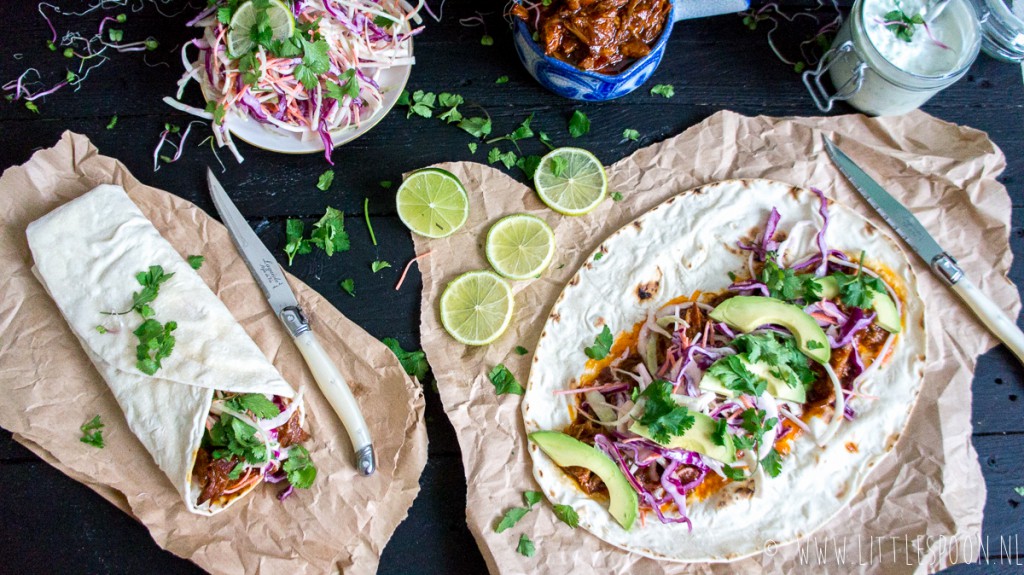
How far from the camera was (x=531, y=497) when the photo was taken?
293 centimetres

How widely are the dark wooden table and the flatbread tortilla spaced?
38 cm

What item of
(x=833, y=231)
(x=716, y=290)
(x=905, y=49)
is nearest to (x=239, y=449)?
(x=716, y=290)

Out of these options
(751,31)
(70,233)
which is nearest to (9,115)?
(70,233)

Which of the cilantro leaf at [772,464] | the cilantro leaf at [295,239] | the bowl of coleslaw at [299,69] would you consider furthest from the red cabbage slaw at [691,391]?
the bowl of coleslaw at [299,69]

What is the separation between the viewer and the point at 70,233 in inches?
115

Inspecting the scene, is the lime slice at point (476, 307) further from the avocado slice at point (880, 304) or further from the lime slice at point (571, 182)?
the avocado slice at point (880, 304)

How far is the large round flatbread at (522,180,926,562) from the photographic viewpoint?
2.90 metres

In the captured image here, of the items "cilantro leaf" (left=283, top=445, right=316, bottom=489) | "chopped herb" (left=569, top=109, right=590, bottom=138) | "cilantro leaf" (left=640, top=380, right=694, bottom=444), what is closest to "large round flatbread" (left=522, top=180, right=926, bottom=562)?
"cilantro leaf" (left=640, top=380, right=694, bottom=444)

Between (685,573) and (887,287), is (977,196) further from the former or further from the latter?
(685,573)

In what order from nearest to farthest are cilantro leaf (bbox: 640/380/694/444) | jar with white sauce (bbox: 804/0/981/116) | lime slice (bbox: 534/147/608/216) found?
cilantro leaf (bbox: 640/380/694/444), jar with white sauce (bbox: 804/0/981/116), lime slice (bbox: 534/147/608/216)

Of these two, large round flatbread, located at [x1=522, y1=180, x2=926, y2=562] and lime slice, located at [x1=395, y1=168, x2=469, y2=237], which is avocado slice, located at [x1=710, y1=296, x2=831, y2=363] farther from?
lime slice, located at [x1=395, y1=168, x2=469, y2=237]

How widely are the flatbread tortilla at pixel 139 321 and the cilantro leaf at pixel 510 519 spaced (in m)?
1.02

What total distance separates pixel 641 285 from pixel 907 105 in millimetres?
1478

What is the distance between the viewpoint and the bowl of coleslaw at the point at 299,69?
2.81m
